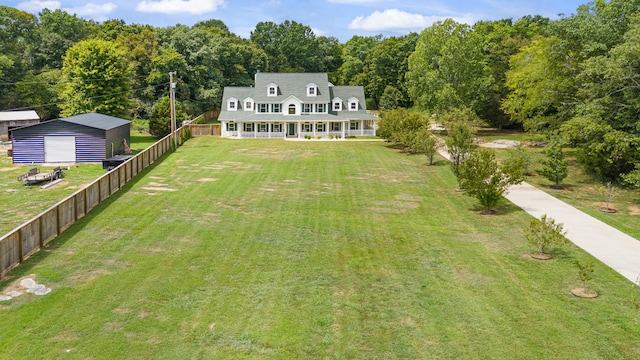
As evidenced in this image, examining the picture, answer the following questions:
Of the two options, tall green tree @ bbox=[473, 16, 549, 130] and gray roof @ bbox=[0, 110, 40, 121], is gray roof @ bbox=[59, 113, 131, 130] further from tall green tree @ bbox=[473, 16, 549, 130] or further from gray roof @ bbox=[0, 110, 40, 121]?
tall green tree @ bbox=[473, 16, 549, 130]

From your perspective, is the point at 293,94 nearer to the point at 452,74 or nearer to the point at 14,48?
the point at 452,74

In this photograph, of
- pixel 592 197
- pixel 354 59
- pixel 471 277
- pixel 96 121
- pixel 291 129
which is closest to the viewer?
pixel 471 277

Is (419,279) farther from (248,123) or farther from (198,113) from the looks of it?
(198,113)

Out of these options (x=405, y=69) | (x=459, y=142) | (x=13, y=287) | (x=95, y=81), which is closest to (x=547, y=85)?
(x=459, y=142)

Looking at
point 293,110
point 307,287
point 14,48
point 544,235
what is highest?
point 14,48

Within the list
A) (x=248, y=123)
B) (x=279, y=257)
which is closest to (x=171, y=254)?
(x=279, y=257)

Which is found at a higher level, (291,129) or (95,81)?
(95,81)

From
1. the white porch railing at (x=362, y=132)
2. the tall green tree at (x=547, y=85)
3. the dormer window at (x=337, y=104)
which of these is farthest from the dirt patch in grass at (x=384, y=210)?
the dormer window at (x=337, y=104)
